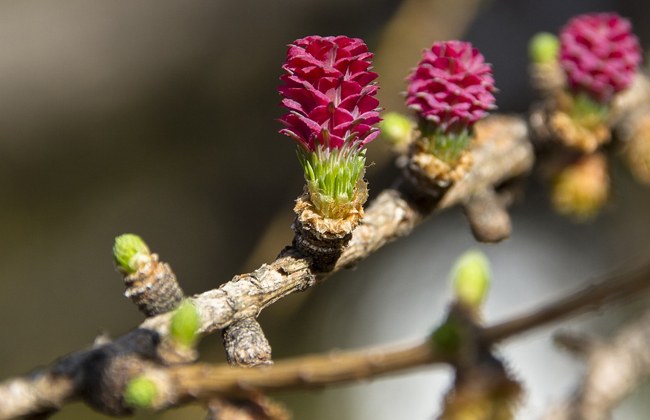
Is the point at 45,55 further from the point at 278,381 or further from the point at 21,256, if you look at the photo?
the point at 278,381

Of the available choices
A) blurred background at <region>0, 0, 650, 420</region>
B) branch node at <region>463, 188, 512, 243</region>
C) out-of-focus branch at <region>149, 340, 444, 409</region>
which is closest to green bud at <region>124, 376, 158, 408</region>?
out-of-focus branch at <region>149, 340, 444, 409</region>

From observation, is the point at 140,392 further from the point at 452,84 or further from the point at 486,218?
the point at 486,218

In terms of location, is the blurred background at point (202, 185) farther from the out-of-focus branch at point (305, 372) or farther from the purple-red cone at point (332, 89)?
the out-of-focus branch at point (305, 372)

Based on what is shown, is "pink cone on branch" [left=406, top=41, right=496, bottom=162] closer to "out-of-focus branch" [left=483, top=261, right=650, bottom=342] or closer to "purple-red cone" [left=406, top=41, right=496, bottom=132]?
"purple-red cone" [left=406, top=41, right=496, bottom=132]

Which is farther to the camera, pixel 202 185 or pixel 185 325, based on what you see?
pixel 202 185

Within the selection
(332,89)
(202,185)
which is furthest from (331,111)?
(202,185)

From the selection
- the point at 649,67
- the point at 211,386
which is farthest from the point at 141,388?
the point at 649,67

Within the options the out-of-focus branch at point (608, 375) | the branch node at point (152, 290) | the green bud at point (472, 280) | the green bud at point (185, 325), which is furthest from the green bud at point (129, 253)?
the out-of-focus branch at point (608, 375)

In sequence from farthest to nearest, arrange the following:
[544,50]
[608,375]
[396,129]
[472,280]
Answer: [544,50], [396,129], [608,375], [472,280]
